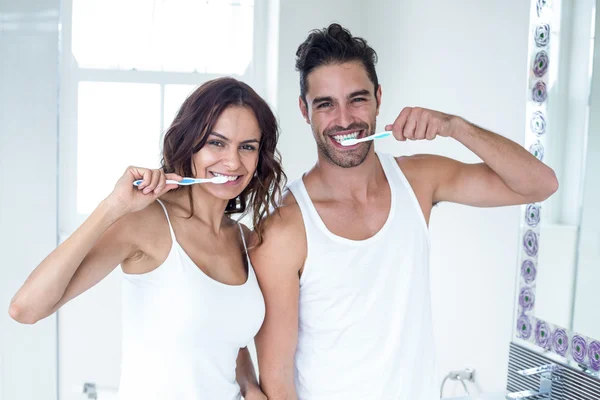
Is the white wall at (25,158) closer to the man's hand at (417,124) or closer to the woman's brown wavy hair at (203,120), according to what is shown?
the woman's brown wavy hair at (203,120)

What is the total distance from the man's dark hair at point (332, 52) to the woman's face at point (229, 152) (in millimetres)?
280

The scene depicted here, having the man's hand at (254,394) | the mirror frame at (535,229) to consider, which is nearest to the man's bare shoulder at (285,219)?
the man's hand at (254,394)

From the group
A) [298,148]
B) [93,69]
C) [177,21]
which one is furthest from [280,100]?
[93,69]

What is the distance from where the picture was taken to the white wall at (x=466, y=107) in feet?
6.66

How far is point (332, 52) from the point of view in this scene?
1582mm

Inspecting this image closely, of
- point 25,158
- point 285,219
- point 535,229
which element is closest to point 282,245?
point 285,219

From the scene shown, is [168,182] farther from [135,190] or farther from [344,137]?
[344,137]

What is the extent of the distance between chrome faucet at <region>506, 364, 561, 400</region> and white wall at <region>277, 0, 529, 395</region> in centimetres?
29

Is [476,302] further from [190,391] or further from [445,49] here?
[190,391]

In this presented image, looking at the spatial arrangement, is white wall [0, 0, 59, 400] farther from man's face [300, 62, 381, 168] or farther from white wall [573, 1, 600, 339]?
white wall [573, 1, 600, 339]

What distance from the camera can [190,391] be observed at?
1.27 meters

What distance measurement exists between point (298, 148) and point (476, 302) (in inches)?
51.5

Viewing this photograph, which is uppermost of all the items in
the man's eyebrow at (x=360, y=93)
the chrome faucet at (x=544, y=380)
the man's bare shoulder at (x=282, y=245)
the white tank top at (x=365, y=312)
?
the man's eyebrow at (x=360, y=93)

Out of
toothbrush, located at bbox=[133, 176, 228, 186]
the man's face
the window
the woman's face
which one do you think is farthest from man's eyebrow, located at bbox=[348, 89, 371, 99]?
the window
